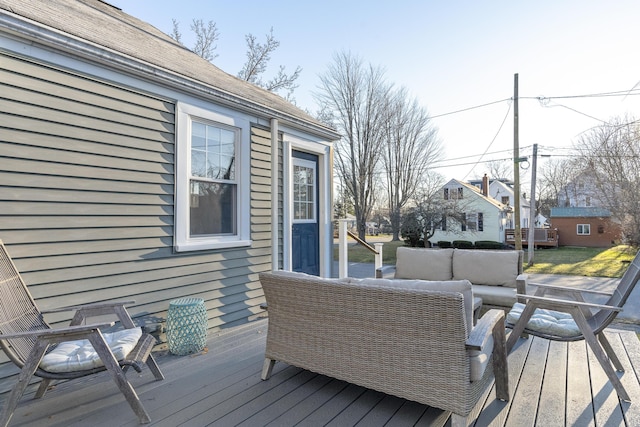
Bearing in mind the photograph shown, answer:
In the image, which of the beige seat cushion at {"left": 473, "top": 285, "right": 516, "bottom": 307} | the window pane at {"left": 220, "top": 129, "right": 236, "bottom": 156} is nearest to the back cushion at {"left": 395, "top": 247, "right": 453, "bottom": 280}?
the beige seat cushion at {"left": 473, "top": 285, "right": 516, "bottom": 307}

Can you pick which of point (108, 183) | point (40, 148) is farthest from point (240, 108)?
point (40, 148)

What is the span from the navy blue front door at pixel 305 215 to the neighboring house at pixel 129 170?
30 cm

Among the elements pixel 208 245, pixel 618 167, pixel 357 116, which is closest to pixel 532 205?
pixel 618 167

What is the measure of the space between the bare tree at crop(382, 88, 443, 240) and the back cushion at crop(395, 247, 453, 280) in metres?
14.2

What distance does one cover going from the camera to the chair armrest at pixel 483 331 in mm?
1702

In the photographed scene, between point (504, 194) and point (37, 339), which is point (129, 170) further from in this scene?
point (504, 194)

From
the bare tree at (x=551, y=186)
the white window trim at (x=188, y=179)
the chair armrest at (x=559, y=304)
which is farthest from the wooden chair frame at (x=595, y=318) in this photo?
the bare tree at (x=551, y=186)

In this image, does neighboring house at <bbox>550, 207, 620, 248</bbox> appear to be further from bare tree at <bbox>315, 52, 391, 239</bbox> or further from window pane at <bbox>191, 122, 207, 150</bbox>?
window pane at <bbox>191, 122, 207, 150</bbox>

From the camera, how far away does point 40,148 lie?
2.56 m

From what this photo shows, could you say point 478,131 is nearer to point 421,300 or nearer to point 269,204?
point 269,204

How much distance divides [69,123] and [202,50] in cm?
1122

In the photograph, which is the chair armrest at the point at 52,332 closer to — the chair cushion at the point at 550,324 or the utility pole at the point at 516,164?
the chair cushion at the point at 550,324

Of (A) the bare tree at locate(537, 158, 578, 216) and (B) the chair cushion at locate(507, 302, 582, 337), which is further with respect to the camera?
(A) the bare tree at locate(537, 158, 578, 216)

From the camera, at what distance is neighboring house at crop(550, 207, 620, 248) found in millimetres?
21078
